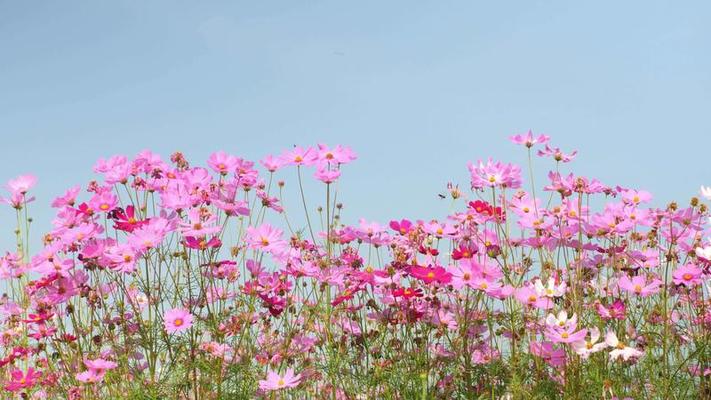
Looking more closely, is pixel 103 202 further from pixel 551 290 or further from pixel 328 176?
pixel 551 290

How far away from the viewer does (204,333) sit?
3205 millimetres

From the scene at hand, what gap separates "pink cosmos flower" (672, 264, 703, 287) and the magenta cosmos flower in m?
2.05

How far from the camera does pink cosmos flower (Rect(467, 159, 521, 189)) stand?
301cm

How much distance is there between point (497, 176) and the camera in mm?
3023

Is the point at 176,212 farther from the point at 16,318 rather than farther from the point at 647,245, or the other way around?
the point at 647,245

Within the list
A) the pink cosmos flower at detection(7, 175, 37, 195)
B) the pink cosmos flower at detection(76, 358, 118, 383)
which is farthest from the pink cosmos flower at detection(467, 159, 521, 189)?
the pink cosmos flower at detection(7, 175, 37, 195)

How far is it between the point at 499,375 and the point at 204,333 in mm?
1242

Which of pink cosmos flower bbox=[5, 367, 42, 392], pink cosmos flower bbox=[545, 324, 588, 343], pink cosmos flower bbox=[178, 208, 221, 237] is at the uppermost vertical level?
pink cosmos flower bbox=[178, 208, 221, 237]

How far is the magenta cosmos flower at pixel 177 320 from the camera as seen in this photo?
2.82m

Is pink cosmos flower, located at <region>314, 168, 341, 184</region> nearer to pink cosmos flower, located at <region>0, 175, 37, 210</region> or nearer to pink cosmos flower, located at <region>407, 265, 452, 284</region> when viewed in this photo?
pink cosmos flower, located at <region>407, 265, 452, 284</region>

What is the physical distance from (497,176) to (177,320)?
1319 mm

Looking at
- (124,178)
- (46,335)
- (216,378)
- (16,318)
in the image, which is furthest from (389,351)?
(16,318)

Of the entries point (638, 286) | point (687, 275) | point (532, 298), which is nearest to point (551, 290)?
point (532, 298)

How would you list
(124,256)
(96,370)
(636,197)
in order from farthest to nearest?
(636,197) < (96,370) < (124,256)
